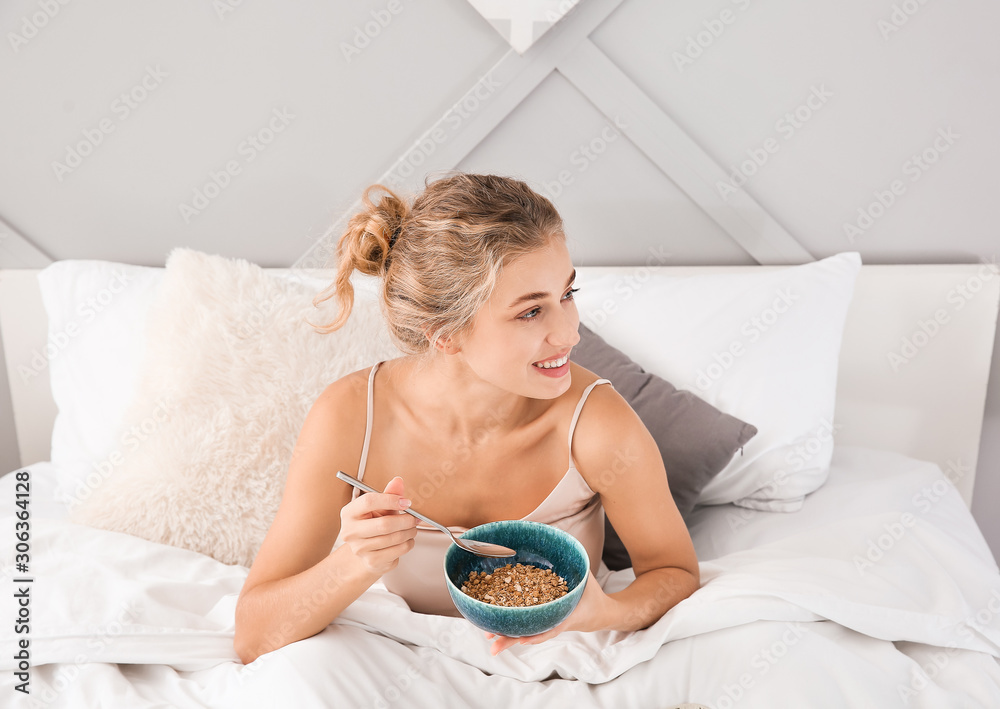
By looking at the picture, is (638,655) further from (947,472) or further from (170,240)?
(170,240)

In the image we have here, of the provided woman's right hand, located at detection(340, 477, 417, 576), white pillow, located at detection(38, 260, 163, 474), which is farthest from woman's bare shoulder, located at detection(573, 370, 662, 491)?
white pillow, located at detection(38, 260, 163, 474)

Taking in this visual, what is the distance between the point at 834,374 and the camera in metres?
1.43

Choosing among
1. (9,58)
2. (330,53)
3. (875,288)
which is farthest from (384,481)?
(9,58)

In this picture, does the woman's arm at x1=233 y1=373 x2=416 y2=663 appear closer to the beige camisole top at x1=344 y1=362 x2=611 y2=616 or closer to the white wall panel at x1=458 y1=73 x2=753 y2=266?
the beige camisole top at x1=344 y1=362 x2=611 y2=616

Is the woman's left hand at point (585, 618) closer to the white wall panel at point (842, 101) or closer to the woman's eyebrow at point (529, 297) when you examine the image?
the woman's eyebrow at point (529, 297)

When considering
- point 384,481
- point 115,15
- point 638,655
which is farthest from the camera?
point 115,15

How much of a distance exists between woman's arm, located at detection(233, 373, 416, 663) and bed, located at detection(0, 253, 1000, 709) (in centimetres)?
5

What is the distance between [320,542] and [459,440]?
0.26 m

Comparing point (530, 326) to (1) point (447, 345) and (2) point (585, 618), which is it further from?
(2) point (585, 618)

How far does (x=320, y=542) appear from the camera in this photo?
1041 millimetres

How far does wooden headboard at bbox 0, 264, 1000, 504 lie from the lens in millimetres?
1555

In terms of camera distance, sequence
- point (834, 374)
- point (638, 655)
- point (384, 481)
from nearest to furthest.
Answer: point (638, 655)
point (384, 481)
point (834, 374)

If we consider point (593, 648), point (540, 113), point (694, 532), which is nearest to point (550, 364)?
point (593, 648)

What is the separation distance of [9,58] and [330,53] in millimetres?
715
